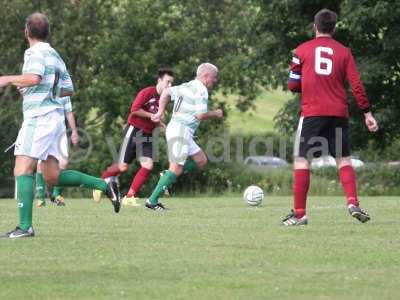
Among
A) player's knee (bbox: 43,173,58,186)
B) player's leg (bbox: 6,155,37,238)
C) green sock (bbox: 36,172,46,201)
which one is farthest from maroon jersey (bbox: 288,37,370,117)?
green sock (bbox: 36,172,46,201)

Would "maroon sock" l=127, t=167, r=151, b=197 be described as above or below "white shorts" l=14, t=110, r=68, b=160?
below

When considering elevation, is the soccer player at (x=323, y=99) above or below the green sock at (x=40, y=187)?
above

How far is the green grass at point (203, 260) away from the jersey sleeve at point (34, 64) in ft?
4.77

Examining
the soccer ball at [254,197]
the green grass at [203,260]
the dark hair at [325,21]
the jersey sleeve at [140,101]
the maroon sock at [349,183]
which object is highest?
the dark hair at [325,21]

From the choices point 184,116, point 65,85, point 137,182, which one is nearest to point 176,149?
point 184,116

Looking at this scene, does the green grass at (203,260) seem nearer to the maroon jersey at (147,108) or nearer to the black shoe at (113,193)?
the black shoe at (113,193)

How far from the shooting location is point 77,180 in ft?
39.2

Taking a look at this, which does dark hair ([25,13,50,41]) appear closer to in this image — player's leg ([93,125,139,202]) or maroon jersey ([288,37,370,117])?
maroon jersey ([288,37,370,117])

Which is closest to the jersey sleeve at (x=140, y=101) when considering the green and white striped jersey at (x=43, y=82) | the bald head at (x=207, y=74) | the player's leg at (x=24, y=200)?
the bald head at (x=207, y=74)

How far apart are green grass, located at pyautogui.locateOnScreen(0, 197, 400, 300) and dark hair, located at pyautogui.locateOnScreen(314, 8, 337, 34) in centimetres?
193

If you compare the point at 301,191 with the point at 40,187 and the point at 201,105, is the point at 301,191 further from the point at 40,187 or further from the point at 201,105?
the point at 40,187

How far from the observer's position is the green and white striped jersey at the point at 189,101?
16.1 metres

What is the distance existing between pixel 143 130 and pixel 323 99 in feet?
20.6

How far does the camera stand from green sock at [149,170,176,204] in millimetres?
15812
